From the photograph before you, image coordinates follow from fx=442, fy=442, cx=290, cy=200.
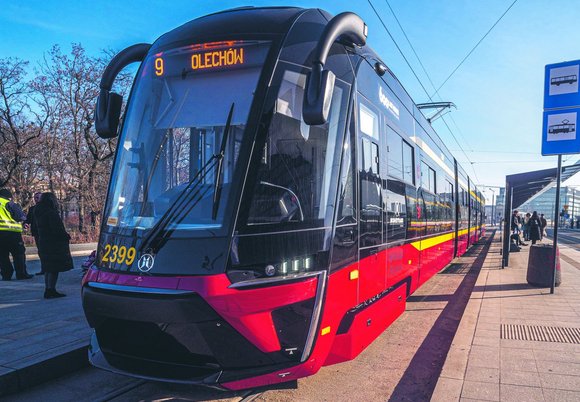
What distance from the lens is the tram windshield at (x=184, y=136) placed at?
3.36 metres

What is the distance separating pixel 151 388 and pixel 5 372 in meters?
1.31

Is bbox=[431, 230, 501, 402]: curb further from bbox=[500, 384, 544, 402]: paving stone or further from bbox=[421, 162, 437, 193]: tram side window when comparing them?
bbox=[421, 162, 437, 193]: tram side window

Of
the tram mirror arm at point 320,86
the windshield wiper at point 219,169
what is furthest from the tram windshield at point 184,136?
the tram mirror arm at point 320,86

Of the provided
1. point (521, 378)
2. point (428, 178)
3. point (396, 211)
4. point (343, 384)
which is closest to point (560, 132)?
point (428, 178)

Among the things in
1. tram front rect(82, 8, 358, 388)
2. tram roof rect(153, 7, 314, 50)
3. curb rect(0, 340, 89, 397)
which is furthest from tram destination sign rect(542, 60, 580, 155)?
curb rect(0, 340, 89, 397)

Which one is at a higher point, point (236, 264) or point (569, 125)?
point (569, 125)

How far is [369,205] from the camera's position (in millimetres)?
4434

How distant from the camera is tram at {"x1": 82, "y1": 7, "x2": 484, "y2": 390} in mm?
3133

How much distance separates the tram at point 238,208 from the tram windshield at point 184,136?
1 cm

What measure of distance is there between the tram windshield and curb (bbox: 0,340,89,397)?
173 centimetres

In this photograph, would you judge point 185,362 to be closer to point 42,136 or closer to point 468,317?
point 468,317

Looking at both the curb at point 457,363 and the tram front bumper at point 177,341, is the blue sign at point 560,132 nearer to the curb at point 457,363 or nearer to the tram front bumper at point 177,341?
the curb at point 457,363

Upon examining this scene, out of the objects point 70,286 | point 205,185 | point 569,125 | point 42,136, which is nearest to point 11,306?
point 70,286

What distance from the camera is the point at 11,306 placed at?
22.3 ft
